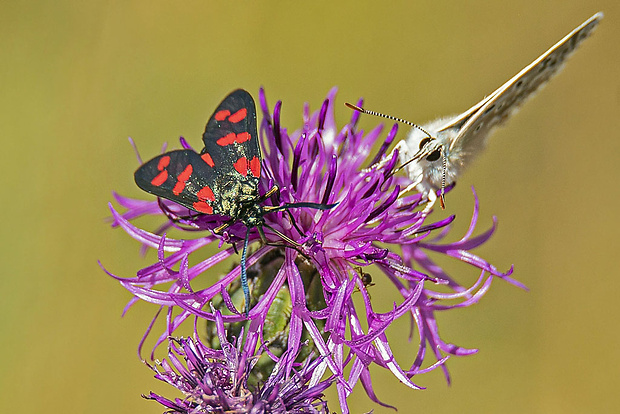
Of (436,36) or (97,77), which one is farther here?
(436,36)

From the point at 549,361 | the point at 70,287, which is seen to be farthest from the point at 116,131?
the point at 549,361

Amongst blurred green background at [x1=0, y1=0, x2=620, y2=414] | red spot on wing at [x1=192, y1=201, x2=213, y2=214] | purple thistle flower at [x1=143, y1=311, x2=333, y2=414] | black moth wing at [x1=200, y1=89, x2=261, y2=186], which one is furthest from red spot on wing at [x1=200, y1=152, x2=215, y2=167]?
blurred green background at [x1=0, y1=0, x2=620, y2=414]

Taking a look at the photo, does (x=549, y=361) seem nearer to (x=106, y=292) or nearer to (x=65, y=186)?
(x=106, y=292)

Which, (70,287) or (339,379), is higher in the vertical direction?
(70,287)

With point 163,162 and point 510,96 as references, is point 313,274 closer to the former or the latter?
point 163,162

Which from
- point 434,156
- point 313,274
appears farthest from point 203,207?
point 434,156

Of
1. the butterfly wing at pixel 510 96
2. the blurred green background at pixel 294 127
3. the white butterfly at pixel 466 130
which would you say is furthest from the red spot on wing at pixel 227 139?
the blurred green background at pixel 294 127

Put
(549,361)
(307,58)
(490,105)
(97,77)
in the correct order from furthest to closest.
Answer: (307,58) → (97,77) → (549,361) → (490,105)

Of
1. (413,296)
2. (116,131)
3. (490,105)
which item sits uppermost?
(116,131)
